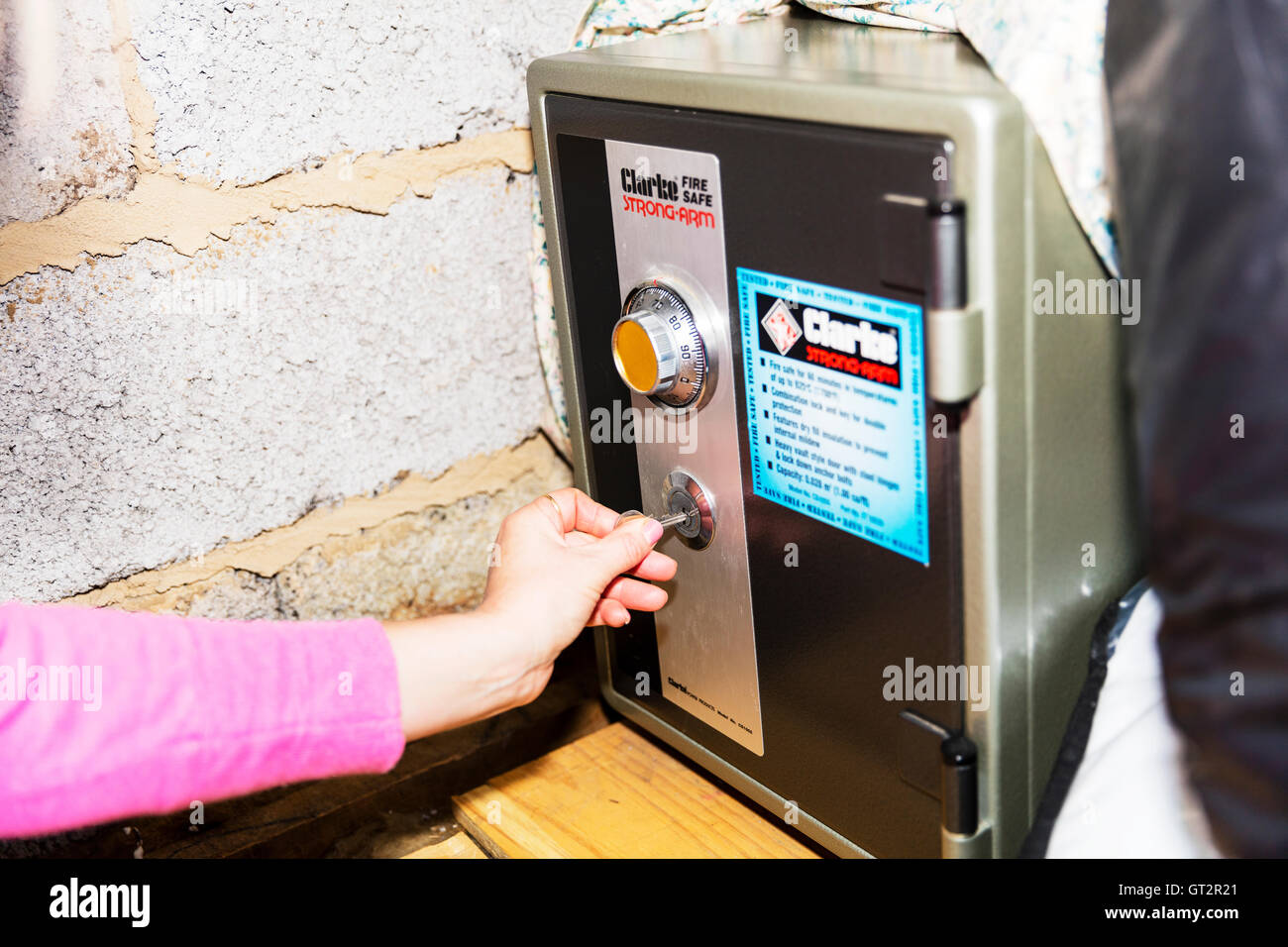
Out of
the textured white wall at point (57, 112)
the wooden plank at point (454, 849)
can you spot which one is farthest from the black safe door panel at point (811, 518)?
the textured white wall at point (57, 112)

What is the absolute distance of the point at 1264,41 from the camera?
0.44 meters

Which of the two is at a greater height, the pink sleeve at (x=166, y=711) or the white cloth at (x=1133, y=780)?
the pink sleeve at (x=166, y=711)

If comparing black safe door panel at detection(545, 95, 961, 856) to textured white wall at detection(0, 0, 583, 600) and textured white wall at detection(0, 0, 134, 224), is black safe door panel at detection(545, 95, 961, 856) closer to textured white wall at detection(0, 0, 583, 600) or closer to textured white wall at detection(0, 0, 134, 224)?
textured white wall at detection(0, 0, 583, 600)

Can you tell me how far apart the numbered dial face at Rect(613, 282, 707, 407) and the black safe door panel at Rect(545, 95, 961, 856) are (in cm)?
2

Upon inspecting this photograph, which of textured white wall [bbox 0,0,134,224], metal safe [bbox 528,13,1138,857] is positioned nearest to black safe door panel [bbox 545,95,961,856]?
metal safe [bbox 528,13,1138,857]

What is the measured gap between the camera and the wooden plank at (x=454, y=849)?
80 centimetres

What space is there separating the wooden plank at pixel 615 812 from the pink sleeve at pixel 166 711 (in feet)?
0.69

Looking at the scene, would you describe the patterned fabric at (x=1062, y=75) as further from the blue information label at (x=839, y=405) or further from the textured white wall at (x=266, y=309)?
the textured white wall at (x=266, y=309)

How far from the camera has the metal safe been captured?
0.52 m

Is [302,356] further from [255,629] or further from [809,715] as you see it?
[809,715]

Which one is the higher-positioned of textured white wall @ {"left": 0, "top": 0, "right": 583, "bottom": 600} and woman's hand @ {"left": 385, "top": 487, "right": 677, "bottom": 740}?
textured white wall @ {"left": 0, "top": 0, "right": 583, "bottom": 600}

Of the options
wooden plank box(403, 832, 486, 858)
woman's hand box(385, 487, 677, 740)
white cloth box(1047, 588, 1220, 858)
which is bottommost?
wooden plank box(403, 832, 486, 858)
